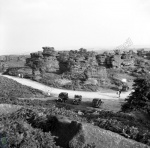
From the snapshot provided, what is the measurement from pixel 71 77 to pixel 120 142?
37.2m

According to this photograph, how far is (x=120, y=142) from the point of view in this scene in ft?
27.4

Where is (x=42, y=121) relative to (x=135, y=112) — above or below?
above

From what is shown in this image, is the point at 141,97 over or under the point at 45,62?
under

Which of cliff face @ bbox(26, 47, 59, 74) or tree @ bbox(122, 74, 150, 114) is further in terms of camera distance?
cliff face @ bbox(26, 47, 59, 74)

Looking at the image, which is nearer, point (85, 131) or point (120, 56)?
point (85, 131)

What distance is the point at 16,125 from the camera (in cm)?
824

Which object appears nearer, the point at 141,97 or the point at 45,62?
the point at 141,97

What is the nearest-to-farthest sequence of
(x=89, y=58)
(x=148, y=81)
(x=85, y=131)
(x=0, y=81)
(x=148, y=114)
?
(x=85, y=131)
(x=148, y=114)
(x=148, y=81)
(x=0, y=81)
(x=89, y=58)

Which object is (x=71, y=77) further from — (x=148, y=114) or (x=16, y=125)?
(x=16, y=125)

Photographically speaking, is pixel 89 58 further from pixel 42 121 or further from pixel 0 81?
pixel 42 121

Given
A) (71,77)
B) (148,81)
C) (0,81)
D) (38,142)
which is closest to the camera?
(38,142)

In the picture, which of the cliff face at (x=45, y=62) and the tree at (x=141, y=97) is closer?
the tree at (x=141, y=97)

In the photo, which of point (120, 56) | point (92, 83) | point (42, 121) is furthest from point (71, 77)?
point (42, 121)

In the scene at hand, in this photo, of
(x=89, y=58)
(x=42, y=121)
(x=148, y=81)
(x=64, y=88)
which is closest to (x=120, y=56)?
(x=89, y=58)
